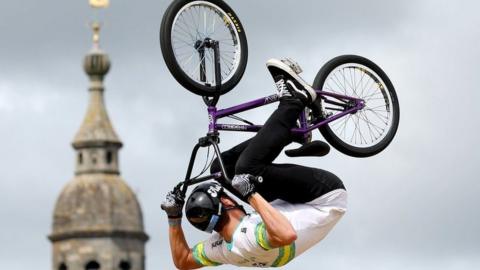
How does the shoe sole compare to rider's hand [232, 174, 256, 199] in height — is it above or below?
above

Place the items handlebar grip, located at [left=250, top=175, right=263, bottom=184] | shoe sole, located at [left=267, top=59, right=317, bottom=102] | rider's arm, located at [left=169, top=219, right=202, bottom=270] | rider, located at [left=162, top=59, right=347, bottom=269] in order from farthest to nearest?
rider's arm, located at [left=169, top=219, right=202, bottom=270]
shoe sole, located at [left=267, top=59, right=317, bottom=102]
rider, located at [left=162, top=59, right=347, bottom=269]
handlebar grip, located at [left=250, top=175, right=263, bottom=184]

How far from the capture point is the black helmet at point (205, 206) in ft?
101

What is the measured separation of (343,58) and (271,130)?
3.30 m

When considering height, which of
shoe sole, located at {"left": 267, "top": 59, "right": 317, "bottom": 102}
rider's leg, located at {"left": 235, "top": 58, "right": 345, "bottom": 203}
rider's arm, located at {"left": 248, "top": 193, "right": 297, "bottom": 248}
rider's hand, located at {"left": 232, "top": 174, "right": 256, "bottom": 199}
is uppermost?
shoe sole, located at {"left": 267, "top": 59, "right": 317, "bottom": 102}

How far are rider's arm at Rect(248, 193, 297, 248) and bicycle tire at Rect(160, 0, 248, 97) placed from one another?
1.89 metres

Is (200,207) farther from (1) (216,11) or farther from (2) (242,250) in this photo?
(1) (216,11)

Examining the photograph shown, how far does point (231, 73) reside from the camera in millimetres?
31656

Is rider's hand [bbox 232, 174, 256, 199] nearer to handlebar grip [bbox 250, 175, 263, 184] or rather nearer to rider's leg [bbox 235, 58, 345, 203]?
handlebar grip [bbox 250, 175, 263, 184]

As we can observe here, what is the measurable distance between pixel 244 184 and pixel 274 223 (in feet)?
2.08

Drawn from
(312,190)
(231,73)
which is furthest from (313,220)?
(231,73)

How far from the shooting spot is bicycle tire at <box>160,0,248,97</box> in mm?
30781

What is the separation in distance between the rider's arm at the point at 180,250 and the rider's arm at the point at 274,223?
2122 mm

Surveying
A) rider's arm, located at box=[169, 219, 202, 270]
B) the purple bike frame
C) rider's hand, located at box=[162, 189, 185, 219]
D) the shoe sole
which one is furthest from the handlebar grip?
rider's arm, located at box=[169, 219, 202, 270]

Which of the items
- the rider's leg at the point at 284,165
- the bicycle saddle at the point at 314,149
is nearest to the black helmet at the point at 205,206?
the rider's leg at the point at 284,165
